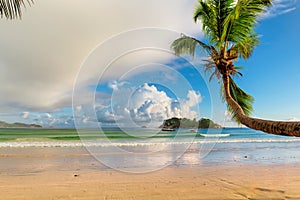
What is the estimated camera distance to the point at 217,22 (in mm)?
6895

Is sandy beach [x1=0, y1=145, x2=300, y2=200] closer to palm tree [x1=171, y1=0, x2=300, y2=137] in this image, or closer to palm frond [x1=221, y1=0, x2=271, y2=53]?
palm tree [x1=171, y1=0, x2=300, y2=137]

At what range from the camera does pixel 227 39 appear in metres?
6.65

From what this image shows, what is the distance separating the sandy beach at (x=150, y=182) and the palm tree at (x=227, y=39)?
208 centimetres

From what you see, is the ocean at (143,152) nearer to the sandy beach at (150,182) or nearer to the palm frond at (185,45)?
the sandy beach at (150,182)

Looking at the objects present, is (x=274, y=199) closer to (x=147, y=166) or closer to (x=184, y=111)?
(x=184, y=111)

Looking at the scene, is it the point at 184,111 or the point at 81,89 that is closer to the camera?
the point at 81,89

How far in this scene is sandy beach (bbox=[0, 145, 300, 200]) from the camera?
6023 millimetres

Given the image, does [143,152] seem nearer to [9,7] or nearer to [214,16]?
[214,16]

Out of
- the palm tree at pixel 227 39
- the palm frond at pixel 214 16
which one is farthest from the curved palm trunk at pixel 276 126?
the palm frond at pixel 214 16

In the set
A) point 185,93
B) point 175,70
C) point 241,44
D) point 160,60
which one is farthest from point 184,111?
point 241,44

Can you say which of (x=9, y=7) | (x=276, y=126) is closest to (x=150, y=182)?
(x=276, y=126)

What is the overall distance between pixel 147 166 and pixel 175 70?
14.7 ft

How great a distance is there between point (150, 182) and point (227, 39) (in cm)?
449

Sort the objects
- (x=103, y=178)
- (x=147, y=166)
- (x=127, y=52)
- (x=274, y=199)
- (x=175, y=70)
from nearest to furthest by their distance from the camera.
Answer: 1. (x=274, y=199)
2. (x=127, y=52)
3. (x=175, y=70)
4. (x=103, y=178)
5. (x=147, y=166)
